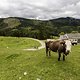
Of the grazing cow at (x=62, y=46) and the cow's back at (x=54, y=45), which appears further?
the cow's back at (x=54, y=45)

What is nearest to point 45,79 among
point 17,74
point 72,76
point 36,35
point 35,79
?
point 35,79

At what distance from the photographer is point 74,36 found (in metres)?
159

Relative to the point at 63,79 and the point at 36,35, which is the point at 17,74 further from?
the point at 36,35

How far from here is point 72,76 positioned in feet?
62.1

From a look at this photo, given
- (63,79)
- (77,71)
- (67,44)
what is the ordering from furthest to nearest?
(67,44)
(77,71)
(63,79)

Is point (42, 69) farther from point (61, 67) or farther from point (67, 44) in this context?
point (67, 44)

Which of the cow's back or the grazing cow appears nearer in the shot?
the grazing cow

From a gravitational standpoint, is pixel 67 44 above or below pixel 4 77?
above

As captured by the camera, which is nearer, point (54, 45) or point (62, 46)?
point (62, 46)

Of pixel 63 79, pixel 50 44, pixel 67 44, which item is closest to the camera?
pixel 63 79

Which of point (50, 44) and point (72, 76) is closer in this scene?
point (72, 76)

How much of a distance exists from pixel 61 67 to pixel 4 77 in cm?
657

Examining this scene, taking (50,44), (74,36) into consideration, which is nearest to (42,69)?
(50,44)

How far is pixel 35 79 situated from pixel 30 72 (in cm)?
258
